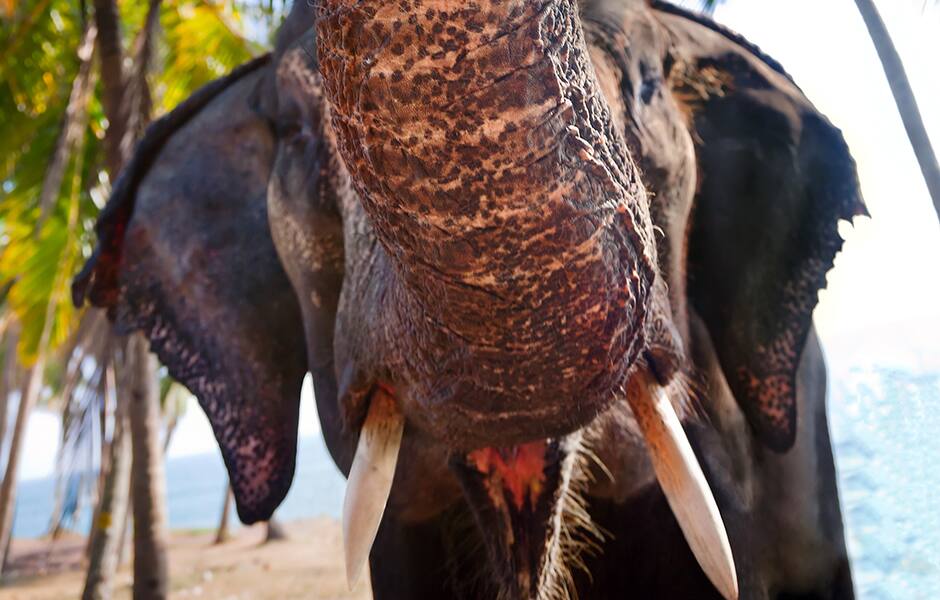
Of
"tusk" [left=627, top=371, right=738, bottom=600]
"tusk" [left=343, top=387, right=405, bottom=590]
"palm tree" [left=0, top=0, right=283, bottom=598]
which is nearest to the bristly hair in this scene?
"tusk" [left=627, top=371, right=738, bottom=600]

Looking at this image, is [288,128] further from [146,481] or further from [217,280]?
[146,481]

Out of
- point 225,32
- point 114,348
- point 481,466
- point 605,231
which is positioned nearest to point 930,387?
point 481,466

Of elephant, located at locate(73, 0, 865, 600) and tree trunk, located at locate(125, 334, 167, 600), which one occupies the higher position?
elephant, located at locate(73, 0, 865, 600)

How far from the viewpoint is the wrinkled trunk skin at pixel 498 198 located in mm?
890

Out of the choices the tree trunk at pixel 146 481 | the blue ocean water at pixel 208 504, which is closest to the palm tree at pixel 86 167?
the tree trunk at pixel 146 481

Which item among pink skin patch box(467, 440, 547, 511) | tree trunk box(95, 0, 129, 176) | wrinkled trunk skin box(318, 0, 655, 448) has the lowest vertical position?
tree trunk box(95, 0, 129, 176)

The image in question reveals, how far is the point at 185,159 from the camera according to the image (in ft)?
8.68

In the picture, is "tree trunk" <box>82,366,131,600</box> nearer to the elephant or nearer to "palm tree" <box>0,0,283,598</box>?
"palm tree" <box>0,0,283,598</box>

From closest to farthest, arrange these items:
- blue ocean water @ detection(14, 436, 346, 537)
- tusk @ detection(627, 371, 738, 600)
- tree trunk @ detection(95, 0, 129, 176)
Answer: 1. tusk @ detection(627, 371, 738, 600)
2. tree trunk @ detection(95, 0, 129, 176)
3. blue ocean water @ detection(14, 436, 346, 537)

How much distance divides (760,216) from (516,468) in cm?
95

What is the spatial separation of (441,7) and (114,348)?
6.04m

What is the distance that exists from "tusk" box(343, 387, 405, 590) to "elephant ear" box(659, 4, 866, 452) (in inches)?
36.5

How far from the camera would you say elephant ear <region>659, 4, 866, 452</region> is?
224 centimetres

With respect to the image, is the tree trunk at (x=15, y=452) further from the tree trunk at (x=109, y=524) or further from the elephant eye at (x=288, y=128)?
the elephant eye at (x=288, y=128)
